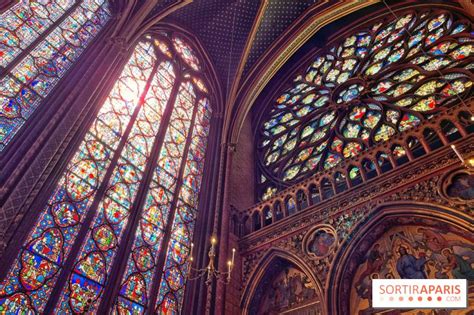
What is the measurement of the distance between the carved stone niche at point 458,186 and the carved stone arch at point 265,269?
8.29 feet

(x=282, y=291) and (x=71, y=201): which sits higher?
(x=71, y=201)

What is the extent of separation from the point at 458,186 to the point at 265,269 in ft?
12.1

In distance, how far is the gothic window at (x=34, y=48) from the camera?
582 cm

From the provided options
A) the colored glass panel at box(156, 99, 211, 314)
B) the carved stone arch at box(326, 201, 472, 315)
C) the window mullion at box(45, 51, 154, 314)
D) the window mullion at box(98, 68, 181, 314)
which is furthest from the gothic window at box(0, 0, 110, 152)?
the carved stone arch at box(326, 201, 472, 315)

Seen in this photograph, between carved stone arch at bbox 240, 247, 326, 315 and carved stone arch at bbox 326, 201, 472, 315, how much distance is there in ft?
1.70

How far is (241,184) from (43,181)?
17.8 ft

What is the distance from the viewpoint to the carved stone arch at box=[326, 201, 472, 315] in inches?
233

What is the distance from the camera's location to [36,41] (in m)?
6.74

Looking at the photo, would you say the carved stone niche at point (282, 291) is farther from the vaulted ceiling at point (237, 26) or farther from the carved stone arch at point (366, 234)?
the vaulted ceiling at point (237, 26)

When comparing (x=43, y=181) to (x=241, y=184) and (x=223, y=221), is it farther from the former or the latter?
Result: (x=241, y=184)

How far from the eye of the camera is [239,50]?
11.6 metres

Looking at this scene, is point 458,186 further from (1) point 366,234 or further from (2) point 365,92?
(2) point 365,92

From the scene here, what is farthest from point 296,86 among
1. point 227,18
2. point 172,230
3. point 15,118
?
point 15,118

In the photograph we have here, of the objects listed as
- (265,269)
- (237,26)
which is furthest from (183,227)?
(237,26)
